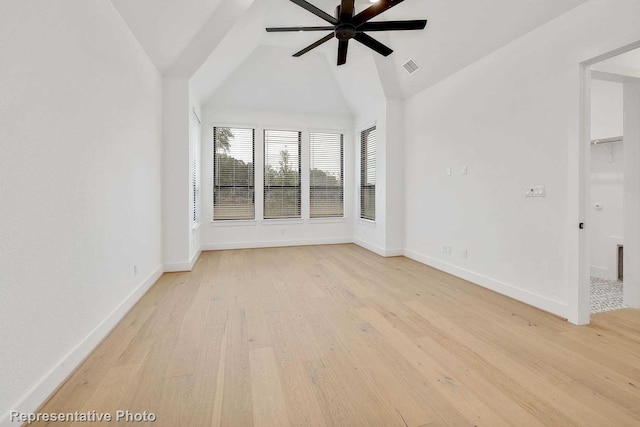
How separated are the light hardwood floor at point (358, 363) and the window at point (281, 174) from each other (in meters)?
3.11

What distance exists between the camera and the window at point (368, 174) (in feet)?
19.0

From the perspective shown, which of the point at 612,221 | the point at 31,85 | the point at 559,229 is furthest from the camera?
the point at 612,221

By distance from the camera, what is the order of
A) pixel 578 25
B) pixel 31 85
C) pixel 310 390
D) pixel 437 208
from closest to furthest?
pixel 31 85 < pixel 310 390 < pixel 578 25 < pixel 437 208

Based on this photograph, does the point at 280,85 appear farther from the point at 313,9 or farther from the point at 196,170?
the point at 313,9

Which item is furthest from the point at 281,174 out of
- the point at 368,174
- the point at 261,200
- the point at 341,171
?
the point at 368,174

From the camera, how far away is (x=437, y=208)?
441 centimetres

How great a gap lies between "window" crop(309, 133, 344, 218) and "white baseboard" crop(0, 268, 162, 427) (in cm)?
428

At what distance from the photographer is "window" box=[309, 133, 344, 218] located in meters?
6.47

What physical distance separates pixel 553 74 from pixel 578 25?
0.39m

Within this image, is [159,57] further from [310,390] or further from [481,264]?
[481,264]

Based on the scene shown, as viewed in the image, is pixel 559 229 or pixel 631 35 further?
pixel 559 229

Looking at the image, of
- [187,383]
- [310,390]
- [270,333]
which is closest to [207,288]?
[270,333]

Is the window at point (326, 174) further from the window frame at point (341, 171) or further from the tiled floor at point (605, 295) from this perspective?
the tiled floor at point (605, 295)

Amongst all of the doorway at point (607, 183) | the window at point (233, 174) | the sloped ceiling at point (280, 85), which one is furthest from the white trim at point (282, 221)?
the doorway at point (607, 183)
